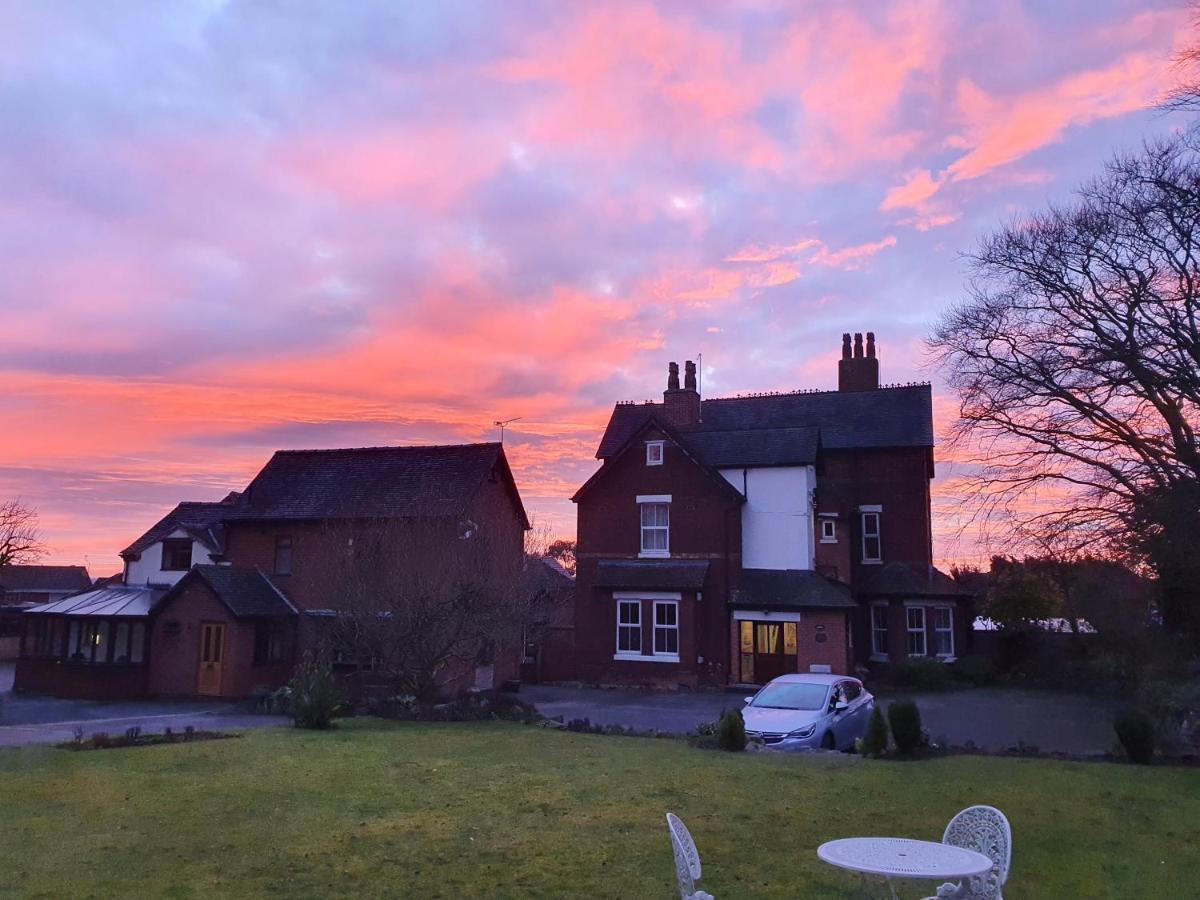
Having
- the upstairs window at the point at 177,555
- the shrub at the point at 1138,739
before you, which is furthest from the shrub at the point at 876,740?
the upstairs window at the point at 177,555

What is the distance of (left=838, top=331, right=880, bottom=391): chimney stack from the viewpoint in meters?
41.8

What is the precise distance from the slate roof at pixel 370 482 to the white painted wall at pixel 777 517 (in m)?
9.40

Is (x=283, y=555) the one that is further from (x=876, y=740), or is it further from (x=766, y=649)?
(x=876, y=740)

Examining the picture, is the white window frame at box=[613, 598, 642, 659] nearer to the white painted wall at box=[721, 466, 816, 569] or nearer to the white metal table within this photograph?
the white painted wall at box=[721, 466, 816, 569]

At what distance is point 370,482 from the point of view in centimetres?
3334

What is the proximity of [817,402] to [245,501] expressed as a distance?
79.7 ft

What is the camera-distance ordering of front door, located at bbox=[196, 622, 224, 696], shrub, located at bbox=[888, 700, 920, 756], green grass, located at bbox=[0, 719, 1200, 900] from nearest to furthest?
green grass, located at bbox=[0, 719, 1200, 900] → shrub, located at bbox=[888, 700, 920, 756] → front door, located at bbox=[196, 622, 224, 696]

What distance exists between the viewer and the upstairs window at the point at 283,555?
107 ft

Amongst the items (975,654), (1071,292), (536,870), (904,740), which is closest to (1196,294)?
(1071,292)

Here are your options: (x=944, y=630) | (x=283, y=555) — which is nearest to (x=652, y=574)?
(x=944, y=630)

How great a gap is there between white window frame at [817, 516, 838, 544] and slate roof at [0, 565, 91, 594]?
66.7m

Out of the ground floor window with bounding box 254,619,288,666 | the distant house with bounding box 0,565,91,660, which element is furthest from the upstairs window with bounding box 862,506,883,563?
the distant house with bounding box 0,565,91,660

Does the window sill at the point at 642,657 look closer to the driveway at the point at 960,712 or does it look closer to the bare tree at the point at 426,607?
the driveway at the point at 960,712

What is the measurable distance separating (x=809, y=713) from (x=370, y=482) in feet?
66.8
